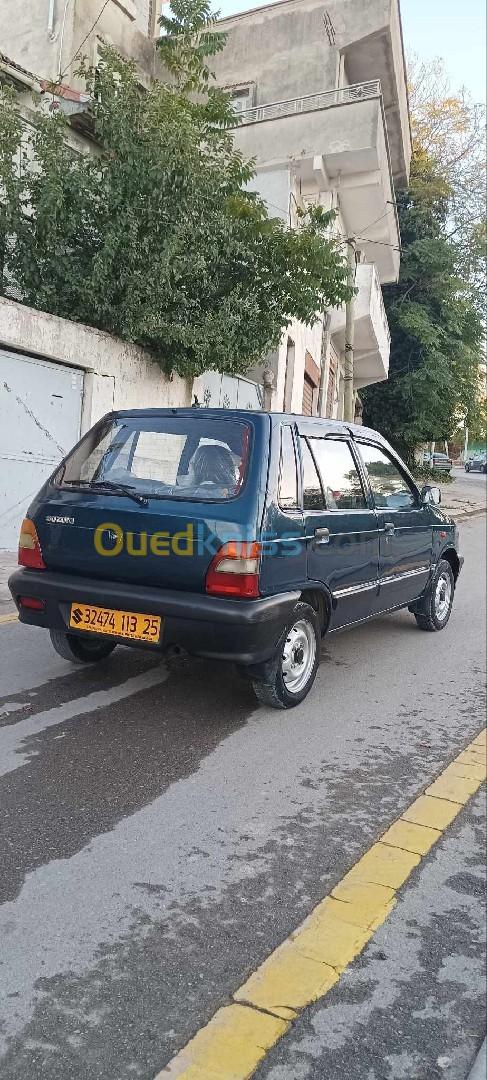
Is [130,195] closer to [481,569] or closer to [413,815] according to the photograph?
[481,569]

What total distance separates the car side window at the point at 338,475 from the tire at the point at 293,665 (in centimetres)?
75

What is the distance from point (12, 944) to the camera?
2.40 metres

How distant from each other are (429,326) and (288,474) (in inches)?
965

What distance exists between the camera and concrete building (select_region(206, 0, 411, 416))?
55.7 feet

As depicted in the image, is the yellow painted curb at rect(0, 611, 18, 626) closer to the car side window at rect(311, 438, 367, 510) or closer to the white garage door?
the car side window at rect(311, 438, 367, 510)

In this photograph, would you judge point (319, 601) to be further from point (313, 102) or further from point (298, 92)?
point (298, 92)

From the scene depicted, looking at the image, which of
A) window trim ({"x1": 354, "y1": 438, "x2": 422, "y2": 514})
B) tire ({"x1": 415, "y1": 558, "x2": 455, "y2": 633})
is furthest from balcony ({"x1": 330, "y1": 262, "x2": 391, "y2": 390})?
window trim ({"x1": 354, "y1": 438, "x2": 422, "y2": 514})

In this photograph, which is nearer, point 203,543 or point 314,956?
point 314,956

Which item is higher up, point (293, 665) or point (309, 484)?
point (309, 484)

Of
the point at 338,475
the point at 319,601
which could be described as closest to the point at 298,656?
the point at 319,601

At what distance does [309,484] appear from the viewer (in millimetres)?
4777

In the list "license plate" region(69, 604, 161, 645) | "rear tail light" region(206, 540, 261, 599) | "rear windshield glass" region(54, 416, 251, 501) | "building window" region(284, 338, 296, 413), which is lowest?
"license plate" region(69, 604, 161, 645)

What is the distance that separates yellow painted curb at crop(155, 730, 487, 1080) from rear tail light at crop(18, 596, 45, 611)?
2301mm

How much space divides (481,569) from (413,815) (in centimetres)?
915
